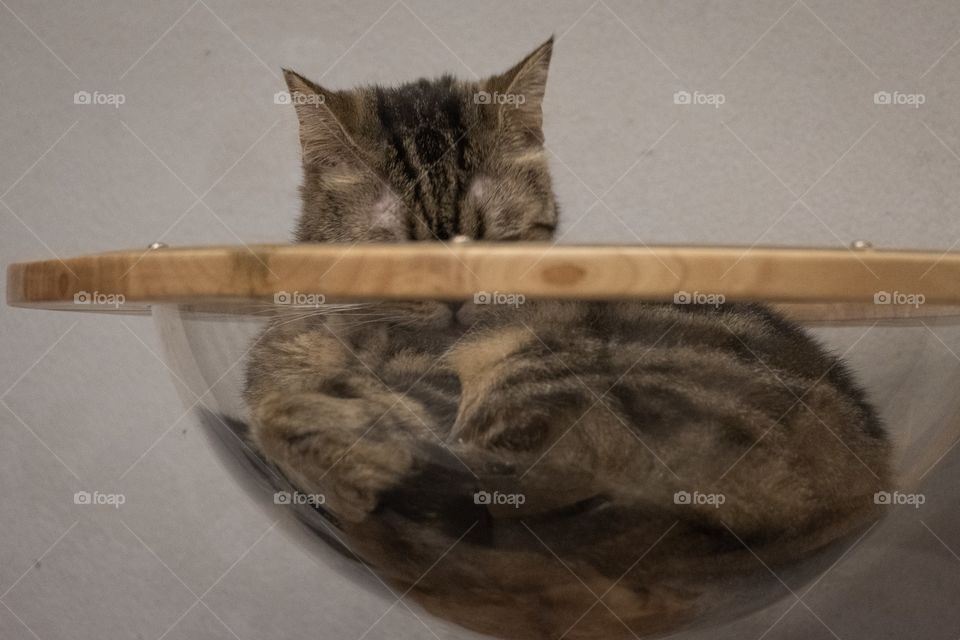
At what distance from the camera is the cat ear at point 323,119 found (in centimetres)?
98

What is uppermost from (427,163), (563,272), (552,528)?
(427,163)

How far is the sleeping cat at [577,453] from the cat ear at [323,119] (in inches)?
11.3

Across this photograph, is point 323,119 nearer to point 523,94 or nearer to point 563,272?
point 523,94

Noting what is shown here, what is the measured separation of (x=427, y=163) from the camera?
100 centimetres

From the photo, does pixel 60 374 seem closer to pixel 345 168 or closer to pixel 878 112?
pixel 345 168

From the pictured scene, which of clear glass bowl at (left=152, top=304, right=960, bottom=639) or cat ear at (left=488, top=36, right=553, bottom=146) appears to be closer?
clear glass bowl at (left=152, top=304, right=960, bottom=639)

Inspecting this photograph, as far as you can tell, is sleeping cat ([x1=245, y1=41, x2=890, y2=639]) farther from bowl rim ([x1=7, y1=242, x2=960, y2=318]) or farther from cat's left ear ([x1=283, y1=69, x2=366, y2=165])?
cat's left ear ([x1=283, y1=69, x2=366, y2=165])

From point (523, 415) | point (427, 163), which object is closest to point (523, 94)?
point (427, 163)

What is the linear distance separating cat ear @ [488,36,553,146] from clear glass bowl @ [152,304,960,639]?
377 millimetres

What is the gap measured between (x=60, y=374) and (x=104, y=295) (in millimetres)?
863

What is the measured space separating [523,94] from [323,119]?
21 cm

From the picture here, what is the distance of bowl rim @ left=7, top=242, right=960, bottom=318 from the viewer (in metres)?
0.53

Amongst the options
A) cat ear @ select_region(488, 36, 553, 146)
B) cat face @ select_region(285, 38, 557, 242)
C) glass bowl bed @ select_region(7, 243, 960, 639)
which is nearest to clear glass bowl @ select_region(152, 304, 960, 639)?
glass bowl bed @ select_region(7, 243, 960, 639)

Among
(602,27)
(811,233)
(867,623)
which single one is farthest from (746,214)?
(867,623)
